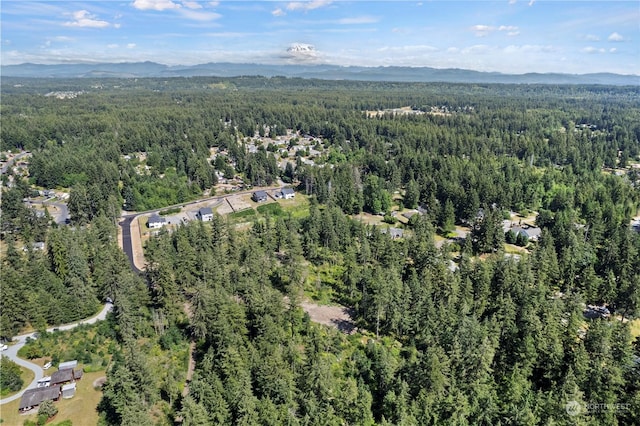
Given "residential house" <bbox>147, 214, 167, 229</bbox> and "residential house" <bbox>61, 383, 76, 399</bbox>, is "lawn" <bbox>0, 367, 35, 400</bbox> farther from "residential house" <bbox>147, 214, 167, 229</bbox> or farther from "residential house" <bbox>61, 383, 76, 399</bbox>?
"residential house" <bbox>147, 214, 167, 229</bbox>

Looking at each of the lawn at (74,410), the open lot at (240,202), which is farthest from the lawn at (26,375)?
the open lot at (240,202)

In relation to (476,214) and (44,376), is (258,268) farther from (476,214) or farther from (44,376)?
(476,214)

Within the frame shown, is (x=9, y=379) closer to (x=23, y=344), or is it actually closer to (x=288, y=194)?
(x=23, y=344)

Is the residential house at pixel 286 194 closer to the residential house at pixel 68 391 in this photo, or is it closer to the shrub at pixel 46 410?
the residential house at pixel 68 391

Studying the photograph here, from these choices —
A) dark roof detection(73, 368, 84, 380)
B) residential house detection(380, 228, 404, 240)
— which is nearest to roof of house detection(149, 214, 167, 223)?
dark roof detection(73, 368, 84, 380)

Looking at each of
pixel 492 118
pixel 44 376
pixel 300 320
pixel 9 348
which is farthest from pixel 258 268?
pixel 492 118
